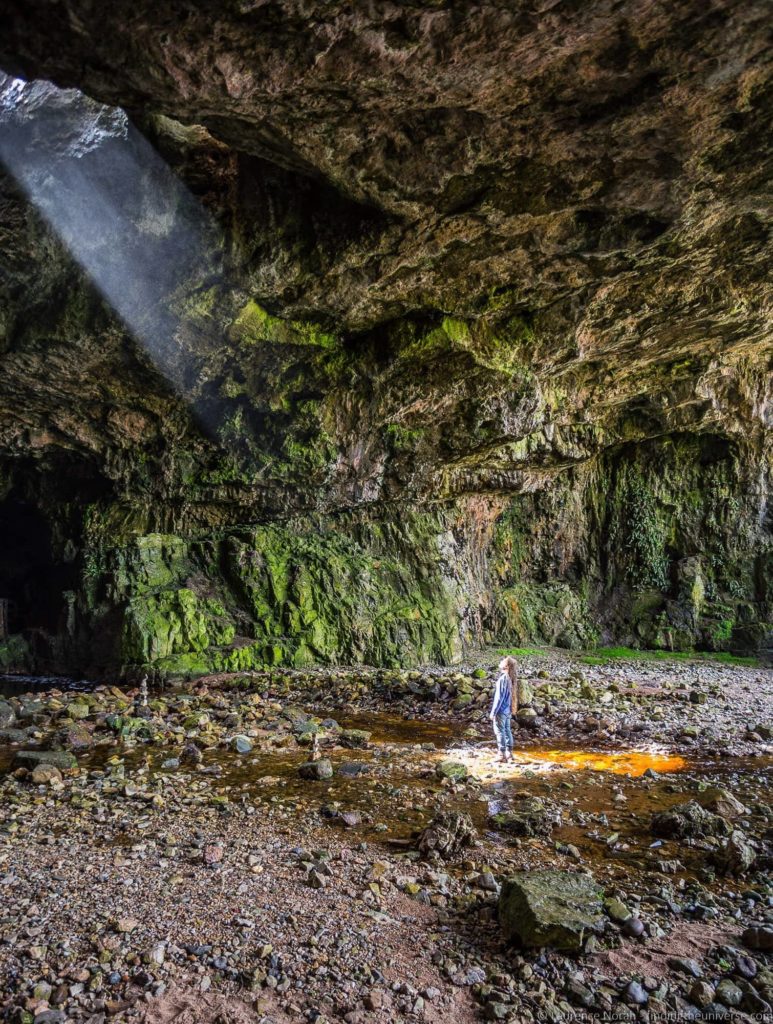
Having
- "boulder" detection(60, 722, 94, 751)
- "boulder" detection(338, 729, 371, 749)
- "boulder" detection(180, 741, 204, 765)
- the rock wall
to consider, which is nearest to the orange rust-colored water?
"boulder" detection(338, 729, 371, 749)

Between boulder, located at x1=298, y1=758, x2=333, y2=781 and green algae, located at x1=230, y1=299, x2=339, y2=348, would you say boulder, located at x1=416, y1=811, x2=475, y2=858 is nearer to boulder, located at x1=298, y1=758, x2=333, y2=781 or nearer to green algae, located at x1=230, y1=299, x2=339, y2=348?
boulder, located at x1=298, y1=758, x2=333, y2=781

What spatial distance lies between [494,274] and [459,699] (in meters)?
8.12

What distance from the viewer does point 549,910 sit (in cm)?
429

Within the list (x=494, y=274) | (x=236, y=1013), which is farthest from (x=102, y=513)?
(x=236, y=1013)

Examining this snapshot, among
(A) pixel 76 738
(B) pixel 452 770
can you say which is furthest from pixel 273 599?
(B) pixel 452 770

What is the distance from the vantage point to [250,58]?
523 centimetres

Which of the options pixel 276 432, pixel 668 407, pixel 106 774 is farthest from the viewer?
pixel 668 407

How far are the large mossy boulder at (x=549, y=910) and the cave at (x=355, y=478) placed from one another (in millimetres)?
34

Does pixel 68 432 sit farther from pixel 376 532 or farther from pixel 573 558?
pixel 573 558

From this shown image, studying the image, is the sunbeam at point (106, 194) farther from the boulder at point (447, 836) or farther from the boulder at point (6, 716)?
the boulder at point (447, 836)

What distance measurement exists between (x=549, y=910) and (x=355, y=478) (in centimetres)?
1503

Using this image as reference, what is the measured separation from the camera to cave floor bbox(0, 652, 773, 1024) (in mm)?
3838

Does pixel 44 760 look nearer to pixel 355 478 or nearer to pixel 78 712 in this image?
pixel 78 712

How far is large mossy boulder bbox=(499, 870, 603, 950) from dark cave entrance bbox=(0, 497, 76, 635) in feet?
65.2
